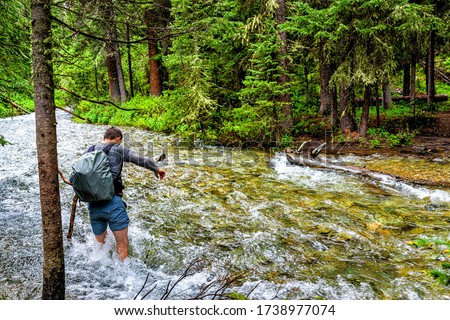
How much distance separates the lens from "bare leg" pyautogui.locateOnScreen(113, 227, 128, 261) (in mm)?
5484

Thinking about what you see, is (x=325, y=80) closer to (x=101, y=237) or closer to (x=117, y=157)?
(x=117, y=157)

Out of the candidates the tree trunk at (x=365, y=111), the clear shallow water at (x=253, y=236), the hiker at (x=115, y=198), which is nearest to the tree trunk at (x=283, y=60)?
the tree trunk at (x=365, y=111)

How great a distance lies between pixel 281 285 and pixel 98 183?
Answer: 10.5 ft

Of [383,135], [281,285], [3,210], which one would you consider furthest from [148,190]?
[383,135]

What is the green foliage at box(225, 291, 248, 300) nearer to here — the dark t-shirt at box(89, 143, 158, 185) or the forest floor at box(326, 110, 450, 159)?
the dark t-shirt at box(89, 143, 158, 185)

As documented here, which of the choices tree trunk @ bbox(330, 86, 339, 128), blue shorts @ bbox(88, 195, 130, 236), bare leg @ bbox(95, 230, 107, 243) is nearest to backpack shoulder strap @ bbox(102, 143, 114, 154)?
blue shorts @ bbox(88, 195, 130, 236)

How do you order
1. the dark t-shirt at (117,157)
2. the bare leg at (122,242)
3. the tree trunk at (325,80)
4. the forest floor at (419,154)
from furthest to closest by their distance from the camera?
the tree trunk at (325,80), the forest floor at (419,154), the bare leg at (122,242), the dark t-shirt at (117,157)

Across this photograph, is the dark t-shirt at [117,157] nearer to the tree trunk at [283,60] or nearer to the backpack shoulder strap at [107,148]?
the backpack shoulder strap at [107,148]

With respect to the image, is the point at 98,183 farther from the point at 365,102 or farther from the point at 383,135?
the point at 383,135

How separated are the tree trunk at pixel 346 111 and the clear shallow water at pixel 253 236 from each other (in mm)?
5418

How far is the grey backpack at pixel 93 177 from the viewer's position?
470 centimetres

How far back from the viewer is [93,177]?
4.75 m

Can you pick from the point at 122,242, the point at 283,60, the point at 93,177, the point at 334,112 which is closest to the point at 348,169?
the point at 283,60

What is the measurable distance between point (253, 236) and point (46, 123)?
4.52 meters
